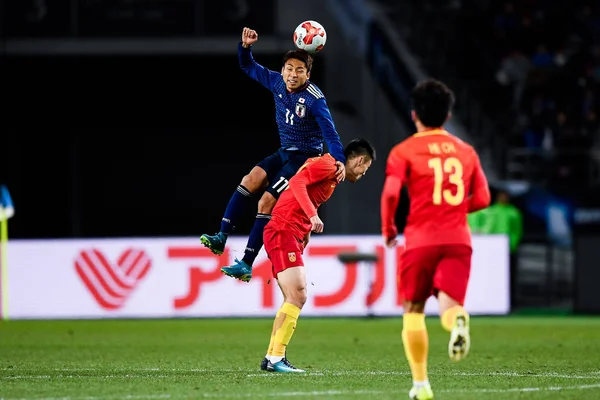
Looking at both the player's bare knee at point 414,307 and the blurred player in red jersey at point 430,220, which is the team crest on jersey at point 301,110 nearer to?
the blurred player in red jersey at point 430,220

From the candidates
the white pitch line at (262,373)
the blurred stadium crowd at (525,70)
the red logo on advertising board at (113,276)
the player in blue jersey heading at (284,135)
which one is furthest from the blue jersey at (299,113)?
the blurred stadium crowd at (525,70)

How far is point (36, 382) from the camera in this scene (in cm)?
927

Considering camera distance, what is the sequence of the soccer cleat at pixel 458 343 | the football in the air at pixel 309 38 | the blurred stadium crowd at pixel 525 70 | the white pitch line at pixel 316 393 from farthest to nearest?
1. the blurred stadium crowd at pixel 525 70
2. the football in the air at pixel 309 38
3. the white pitch line at pixel 316 393
4. the soccer cleat at pixel 458 343

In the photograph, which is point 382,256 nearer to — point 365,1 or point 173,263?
point 173,263

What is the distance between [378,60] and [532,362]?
1212cm

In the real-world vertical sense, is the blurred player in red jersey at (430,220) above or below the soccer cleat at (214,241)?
above

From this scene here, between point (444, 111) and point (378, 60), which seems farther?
point (378, 60)

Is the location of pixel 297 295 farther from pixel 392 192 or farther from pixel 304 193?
pixel 392 192

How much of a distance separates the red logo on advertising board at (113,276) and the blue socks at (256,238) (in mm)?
8146

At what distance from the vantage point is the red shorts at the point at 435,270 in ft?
24.7

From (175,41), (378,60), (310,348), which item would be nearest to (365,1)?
(378,60)

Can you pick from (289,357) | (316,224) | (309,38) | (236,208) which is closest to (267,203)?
(236,208)

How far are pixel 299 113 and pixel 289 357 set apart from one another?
2.94 meters

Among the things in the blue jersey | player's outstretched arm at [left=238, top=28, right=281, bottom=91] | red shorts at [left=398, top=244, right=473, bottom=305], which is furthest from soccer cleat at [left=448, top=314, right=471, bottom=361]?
player's outstretched arm at [left=238, top=28, right=281, bottom=91]
